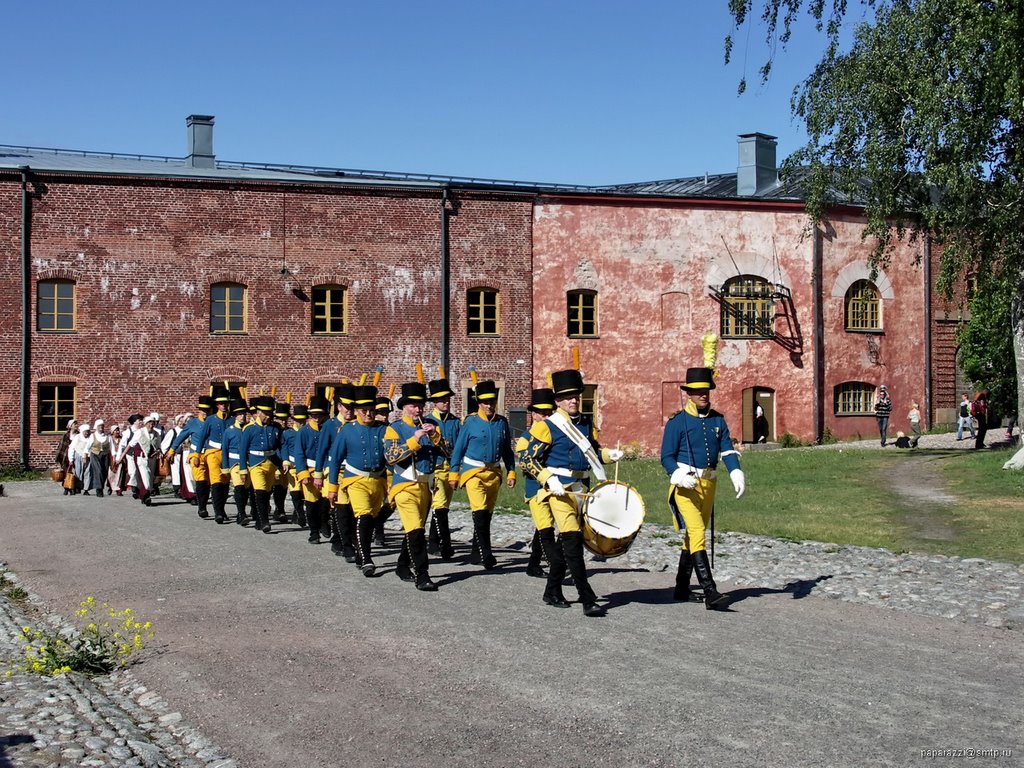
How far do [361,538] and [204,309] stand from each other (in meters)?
24.0

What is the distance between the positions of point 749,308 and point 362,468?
2816 cm

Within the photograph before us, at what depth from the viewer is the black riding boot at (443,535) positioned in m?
14.8

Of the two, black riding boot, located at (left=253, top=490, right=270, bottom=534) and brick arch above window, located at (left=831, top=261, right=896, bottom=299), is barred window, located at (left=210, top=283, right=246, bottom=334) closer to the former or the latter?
black riding boot, located at (left=253, top=490, right=270, bottom=534)

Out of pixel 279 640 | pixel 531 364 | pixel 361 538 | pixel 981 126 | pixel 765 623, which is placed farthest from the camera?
pixel 531 364

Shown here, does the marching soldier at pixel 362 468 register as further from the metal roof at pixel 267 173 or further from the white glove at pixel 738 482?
the metal roof at pixel 267 173

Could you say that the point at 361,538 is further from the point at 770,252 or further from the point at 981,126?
the point at 770,252

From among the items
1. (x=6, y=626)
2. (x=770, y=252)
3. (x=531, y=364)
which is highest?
(x=770, y=252)

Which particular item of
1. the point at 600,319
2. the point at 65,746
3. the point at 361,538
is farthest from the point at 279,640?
the point at 600,319

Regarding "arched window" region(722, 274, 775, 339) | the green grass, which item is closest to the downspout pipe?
"arched window" region(722, 274, 775, 339)

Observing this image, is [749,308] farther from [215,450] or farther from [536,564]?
[536,564]

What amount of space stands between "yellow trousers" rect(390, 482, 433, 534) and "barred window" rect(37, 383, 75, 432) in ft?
81.3

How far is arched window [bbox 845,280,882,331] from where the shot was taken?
40.6 meters

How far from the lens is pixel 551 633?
31.1 feet

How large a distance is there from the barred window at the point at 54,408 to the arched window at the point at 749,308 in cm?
1989
